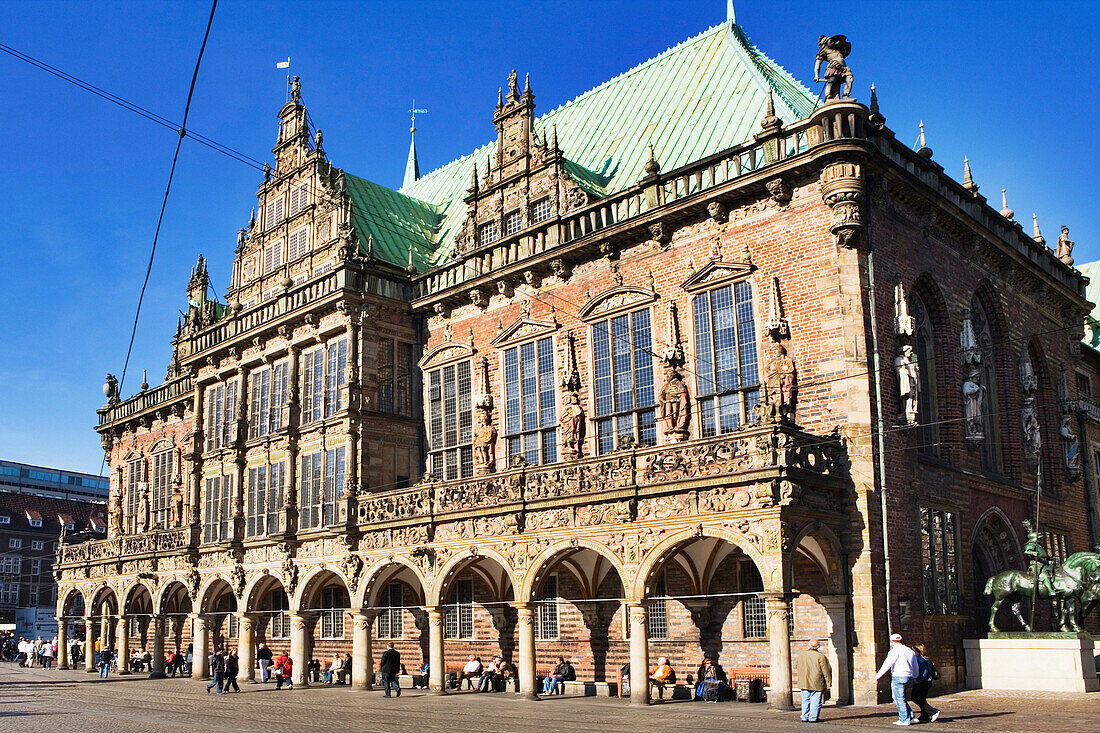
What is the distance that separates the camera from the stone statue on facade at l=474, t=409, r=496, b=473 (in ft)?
95.5

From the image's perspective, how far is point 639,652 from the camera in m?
21.3

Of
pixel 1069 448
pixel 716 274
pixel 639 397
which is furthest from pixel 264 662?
pixel 1069 448

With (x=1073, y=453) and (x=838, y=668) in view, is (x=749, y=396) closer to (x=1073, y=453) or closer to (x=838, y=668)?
(x=838, y=668)

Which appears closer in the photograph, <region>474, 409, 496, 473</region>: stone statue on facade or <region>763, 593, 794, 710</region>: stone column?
<region>763, 593, 794, 710</region>: stone column

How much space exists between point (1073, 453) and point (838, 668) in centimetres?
1409

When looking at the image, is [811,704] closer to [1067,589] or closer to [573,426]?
[1067,589]

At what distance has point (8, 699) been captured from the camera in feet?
94.4

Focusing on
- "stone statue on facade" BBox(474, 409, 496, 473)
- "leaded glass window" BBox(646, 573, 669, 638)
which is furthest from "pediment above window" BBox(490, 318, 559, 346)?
"leaded glass window" BBox(646, 573, 669, 638)

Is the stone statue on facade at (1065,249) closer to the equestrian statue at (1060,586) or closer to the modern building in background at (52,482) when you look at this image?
the equestrian statue at (1060,586)

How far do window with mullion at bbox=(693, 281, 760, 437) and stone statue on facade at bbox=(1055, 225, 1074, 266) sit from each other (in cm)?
1713

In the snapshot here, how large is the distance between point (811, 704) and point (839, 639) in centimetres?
352

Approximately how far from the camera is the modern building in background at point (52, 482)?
100 metres

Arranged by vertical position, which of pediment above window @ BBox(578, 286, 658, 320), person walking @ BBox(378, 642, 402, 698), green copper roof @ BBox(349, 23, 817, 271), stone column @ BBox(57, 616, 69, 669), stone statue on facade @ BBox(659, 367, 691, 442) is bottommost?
stone column @ BBox(57, 616, 69, 669)

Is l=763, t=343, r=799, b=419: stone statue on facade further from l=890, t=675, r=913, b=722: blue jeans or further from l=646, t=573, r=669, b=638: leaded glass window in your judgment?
l=890, t=675, r=913, b=722: blue jeans
